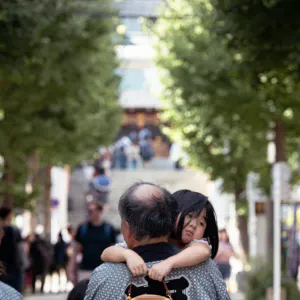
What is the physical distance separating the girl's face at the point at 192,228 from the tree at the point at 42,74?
969 cm

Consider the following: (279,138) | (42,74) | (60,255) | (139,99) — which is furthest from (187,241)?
(139,99)

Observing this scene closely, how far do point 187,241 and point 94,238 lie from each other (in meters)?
7.25

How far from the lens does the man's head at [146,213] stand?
421 cm

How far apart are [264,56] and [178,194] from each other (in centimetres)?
764

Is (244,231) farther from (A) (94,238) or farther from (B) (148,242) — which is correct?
(B) (148,242)

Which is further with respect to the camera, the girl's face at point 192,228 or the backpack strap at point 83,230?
the backpack strap at point 83,230

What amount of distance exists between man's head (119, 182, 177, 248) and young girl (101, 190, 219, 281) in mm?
83

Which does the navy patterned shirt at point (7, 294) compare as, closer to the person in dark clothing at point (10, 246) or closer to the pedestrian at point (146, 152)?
the person in dark clothing at point (10, 246)

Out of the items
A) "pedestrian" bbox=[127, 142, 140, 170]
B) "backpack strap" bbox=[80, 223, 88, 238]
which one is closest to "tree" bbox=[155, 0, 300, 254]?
"backpack strap" bbox=[80, 223, 88, 238]

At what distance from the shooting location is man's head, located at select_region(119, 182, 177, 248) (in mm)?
4207

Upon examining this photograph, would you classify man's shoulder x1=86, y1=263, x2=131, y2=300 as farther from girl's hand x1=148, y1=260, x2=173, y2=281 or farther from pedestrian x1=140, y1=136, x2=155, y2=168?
pedestrian x1=140, y1=136, x2=155, y2=168

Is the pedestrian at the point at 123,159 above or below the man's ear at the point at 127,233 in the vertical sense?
above

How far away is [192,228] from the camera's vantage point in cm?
462

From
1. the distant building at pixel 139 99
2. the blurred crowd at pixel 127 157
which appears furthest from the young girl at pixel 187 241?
the distant building at pixel 139 99
